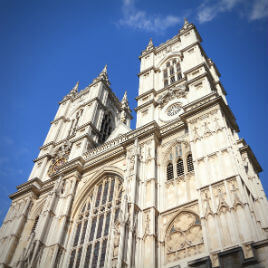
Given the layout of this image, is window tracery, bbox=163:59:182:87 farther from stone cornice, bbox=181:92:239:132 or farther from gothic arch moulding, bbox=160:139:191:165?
gothic arch moulding, bbox=160:139:191:165

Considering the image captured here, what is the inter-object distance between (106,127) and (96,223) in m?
14.9

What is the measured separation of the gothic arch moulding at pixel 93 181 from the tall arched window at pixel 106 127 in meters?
7.85

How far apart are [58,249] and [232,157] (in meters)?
10.6

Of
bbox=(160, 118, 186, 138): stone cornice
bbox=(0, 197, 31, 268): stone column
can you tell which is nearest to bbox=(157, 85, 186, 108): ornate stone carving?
bbox=(160, 118, 186, 138): stone cornice

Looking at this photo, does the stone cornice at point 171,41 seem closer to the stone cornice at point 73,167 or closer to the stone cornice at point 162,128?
the stone cornice at point 162,128

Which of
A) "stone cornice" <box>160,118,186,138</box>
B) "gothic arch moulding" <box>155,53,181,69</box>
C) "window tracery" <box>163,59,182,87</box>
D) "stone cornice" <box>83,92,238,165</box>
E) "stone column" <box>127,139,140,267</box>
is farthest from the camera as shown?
"gothic arch moulding" <box>155,53,181,69</box>

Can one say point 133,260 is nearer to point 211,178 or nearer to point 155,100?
point 211,178

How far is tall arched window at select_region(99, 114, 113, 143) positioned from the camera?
100 ft

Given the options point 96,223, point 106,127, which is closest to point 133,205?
point 96,223

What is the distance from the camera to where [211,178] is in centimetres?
1556

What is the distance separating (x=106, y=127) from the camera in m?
32.5

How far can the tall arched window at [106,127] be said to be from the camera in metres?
30.6

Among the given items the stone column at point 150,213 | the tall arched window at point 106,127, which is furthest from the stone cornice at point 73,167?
the tall arched window at point 106,127

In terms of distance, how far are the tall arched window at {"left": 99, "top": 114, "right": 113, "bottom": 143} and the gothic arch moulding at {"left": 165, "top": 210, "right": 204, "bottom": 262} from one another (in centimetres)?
1516
